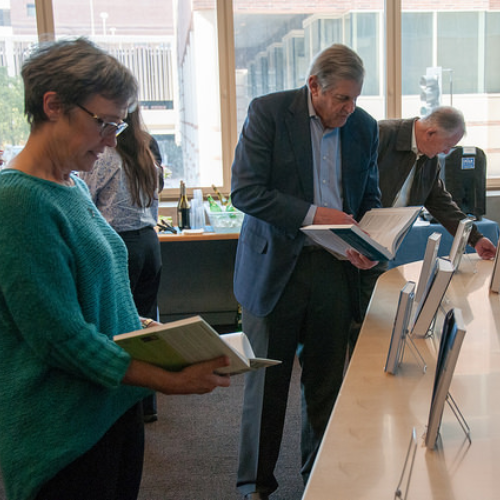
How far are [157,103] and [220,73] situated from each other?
1.79 ft

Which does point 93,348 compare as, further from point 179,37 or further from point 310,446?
point 179,37

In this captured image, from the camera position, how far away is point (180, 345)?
1.17 meters

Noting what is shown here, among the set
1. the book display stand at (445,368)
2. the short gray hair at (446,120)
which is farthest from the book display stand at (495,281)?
the book display stand at (445,368)

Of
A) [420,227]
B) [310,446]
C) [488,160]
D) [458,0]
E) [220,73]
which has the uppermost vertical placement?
[458,0]

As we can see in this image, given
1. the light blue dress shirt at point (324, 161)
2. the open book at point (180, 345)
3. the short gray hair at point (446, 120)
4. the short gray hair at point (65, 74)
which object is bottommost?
the open book at point (180, 345)

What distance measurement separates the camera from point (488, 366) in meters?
1.66

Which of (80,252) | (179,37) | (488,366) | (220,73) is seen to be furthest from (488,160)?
(80,252)

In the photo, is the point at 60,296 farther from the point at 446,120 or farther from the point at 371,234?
the point at 446,120

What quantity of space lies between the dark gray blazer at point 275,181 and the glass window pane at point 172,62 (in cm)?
295

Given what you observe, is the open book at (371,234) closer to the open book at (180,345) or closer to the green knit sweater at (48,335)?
the open book at (180,345)

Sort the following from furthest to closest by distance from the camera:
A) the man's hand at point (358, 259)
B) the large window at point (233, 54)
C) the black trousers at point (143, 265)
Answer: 1. the large window at point (233, 54)
2. the black trousers at point (143, 265)
3. the man's hand at point (358, 259)

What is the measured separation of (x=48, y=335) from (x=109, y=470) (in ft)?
1.18

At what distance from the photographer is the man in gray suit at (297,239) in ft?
6.90

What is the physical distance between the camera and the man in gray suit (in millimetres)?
2104
